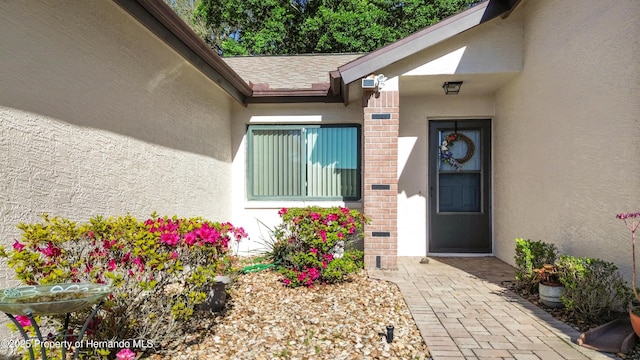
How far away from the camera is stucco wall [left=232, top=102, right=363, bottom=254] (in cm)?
667

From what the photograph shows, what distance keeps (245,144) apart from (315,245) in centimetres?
309

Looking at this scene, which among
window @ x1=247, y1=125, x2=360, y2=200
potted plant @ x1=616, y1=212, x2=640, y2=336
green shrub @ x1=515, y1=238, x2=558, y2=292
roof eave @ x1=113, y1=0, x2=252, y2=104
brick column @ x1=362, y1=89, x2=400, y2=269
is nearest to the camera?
potted plant @ x1=616, y1=212, x2=640, y2=336

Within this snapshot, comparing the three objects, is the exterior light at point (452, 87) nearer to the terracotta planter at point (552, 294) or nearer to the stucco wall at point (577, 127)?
the stucco wall at point (577, 127)

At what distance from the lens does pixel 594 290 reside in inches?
130

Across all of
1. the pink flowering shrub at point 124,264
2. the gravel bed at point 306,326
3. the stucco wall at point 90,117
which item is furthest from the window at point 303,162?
the pink flowering shrub at point 124,264

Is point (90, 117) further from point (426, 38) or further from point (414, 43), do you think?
point (426, 38)

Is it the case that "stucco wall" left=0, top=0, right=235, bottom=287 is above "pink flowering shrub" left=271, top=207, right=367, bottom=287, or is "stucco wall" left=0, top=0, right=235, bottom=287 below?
above

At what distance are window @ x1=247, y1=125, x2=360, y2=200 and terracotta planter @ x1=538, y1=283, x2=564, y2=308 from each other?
140 inches

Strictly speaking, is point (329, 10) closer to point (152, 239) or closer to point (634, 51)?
point (634, 51)

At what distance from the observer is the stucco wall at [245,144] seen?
667 centimetres

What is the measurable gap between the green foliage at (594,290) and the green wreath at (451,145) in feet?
10.8

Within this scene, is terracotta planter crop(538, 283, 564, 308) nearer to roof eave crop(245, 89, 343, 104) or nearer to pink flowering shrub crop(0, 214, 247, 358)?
pink flowering shrub crop(0, 214, 247, 358)

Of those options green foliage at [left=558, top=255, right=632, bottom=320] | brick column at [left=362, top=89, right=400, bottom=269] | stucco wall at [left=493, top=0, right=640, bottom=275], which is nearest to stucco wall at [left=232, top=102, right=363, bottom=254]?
brick column at [left=362, top=89, right=400, bottom=269]

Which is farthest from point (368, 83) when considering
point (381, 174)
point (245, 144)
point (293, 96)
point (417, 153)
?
point (245, 144)
